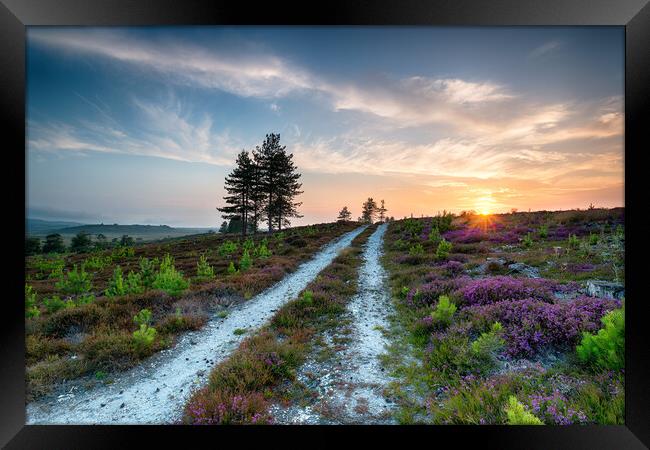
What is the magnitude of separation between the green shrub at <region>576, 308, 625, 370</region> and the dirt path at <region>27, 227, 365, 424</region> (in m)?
6.11

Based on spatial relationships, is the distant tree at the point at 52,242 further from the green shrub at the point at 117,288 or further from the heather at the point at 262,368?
the heather at the point at 262,368

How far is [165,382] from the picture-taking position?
4.20 meters

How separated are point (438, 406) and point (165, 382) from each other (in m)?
4.55

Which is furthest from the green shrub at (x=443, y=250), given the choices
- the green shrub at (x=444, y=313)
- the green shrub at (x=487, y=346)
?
the green shrub at (x=487, y=346)

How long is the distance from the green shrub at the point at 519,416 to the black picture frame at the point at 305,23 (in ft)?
1.12

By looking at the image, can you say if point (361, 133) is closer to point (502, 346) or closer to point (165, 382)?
point (502, 346)

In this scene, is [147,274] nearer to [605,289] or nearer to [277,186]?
[277,186]

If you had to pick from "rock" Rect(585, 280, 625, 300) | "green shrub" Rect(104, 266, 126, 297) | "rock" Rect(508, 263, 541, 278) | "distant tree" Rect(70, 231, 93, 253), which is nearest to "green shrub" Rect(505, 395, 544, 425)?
"rock" Rect(585, 280, 625, 300)

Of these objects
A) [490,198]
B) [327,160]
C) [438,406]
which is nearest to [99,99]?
[327,160]

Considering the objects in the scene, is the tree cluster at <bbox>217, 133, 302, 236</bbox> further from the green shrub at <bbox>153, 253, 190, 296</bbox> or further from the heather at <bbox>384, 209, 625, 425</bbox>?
the heather at <bbox>384, 209, 625, 425</bbox>

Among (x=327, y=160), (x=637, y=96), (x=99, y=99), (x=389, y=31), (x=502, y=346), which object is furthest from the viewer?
(x=327, y=160)

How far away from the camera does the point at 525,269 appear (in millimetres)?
7578

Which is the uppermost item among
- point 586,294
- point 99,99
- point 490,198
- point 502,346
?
point 99,99

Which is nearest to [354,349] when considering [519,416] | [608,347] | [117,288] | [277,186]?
[519,416]
